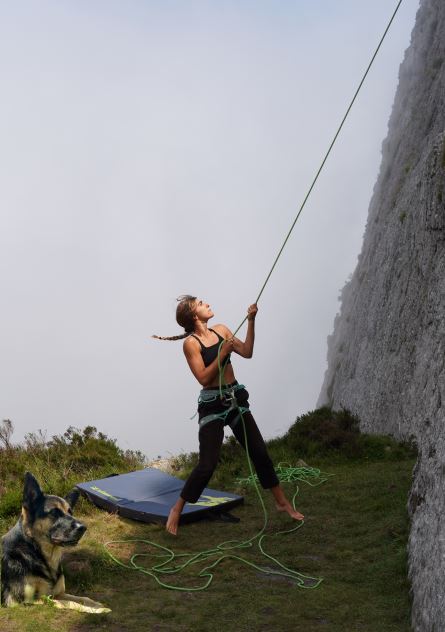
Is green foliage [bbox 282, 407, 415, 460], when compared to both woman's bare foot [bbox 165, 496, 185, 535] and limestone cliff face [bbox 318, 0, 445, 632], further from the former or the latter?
woman's bare foot [bbox 165, 496, 185, 535]

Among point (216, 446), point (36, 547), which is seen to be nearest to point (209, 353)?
point (216, 446)

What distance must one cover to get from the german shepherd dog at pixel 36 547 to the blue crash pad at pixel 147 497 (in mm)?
2874

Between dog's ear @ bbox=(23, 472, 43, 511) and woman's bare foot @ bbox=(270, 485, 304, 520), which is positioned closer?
dog's ear @ bbox=(23, 472, 43, 511)

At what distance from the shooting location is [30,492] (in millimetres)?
6258

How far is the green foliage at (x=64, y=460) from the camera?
37.2 ft

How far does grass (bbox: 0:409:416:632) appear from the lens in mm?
6352

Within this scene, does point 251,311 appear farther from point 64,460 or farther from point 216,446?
point 64,460

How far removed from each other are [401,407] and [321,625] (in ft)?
27.0

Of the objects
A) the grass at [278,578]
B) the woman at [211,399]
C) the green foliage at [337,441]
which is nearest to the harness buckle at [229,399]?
the woman at [211,399]

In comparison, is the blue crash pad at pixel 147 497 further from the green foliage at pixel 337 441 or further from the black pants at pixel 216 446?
the green foliage at pixel 337 441

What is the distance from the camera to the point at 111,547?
8578 millimetres

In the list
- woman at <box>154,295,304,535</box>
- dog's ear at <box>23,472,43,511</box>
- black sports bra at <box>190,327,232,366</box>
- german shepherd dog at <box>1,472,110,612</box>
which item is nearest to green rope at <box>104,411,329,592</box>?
woman at <box>154,295,304,535</box>

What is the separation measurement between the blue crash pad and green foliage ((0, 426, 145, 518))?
0.72 m

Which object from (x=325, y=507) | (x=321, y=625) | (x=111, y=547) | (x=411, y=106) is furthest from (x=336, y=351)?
(x=321, y=625)
